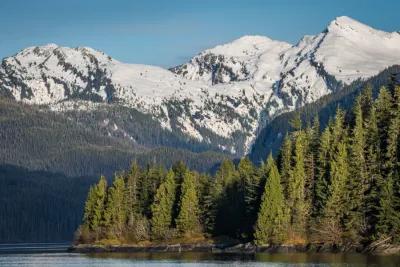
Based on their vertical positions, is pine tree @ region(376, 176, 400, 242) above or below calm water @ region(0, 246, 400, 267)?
above

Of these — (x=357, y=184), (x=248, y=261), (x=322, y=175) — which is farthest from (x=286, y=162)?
(x=248, y=261)

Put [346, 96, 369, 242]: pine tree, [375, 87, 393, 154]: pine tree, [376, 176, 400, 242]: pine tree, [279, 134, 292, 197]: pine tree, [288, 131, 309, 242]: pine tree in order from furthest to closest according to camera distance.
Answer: [279, 134, 292, 197]: pine tree
[288, 131, 309, 242]: pine tree
[375, 87, 393, 154]: pine tree
[346, 96, 369, 242]: pine tree
[376, 176, 400, 242]: pine tree

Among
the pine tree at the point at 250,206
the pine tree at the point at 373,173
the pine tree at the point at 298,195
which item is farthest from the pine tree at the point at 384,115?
the pine tree at the point at 250,206

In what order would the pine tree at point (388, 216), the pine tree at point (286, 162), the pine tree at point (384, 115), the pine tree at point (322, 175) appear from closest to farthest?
the pine tree at point (388, 216), the pine tree at point (384, 115), the pine tree at point (322, 175), the pine tree at point (286, 162)

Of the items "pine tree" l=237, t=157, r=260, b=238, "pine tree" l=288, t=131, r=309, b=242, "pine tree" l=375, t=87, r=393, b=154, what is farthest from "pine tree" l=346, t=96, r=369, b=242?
"pine tree" l=237, t=157, r=260, b=238

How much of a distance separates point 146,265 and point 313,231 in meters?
37.3

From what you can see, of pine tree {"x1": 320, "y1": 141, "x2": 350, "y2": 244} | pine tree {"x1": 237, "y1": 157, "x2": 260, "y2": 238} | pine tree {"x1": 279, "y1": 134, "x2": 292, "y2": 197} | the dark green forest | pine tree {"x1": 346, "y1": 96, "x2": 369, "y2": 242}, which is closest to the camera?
the dark green forest

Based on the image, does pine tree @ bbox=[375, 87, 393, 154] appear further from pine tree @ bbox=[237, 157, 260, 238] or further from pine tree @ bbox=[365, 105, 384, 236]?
pine tree @ bbox=[237, 157, 260, 238]

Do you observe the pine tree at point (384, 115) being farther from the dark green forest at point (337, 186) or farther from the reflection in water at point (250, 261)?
the reflection in water at point (250, 261)

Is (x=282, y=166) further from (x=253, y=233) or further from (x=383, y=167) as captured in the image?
→ (x=383, y=167)

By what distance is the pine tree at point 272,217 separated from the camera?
592 ft

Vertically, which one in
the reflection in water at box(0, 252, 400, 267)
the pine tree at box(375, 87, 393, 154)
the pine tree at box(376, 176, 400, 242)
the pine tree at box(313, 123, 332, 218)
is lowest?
the reflection in water at box(0, 252, 400, 267)

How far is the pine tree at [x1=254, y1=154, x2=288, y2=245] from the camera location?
592 ft

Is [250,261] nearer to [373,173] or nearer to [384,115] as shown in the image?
[373,173]
